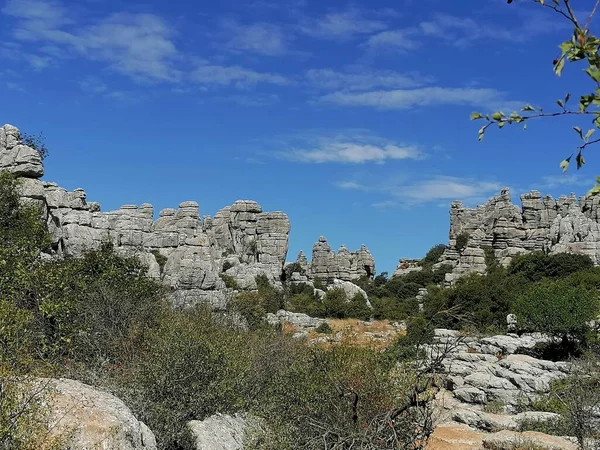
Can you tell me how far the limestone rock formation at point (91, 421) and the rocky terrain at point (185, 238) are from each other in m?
19.5

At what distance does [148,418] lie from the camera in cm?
1284

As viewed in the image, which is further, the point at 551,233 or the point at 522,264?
the point at 551,233

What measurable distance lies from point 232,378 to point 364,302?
36913 millimetres

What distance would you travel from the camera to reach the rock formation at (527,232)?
59.3 m

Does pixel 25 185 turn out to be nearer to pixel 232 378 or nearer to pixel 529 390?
pixel 232 378

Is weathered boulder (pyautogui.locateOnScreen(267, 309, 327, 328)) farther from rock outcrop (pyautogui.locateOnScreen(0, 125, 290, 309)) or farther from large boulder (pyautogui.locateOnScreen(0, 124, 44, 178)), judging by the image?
large boulder (pyautogui.locateOnScreen(0, 124, 44, 178))

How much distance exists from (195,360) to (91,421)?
23.5 ft

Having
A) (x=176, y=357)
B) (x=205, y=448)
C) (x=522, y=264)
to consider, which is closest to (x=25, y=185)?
(x=176, y=357)

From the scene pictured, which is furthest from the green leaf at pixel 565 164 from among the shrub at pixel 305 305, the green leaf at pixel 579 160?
the shrub at pixel 305 305

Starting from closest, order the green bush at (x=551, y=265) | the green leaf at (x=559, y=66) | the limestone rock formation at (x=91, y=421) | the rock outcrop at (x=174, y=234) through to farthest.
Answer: the green leaf at (x=559, y=66), the limestone rock formation at (x=91, y=421), the rock outcrop at (x=174, y=234), the green bush at (x=551, y=265)

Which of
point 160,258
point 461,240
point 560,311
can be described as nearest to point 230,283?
point 160,258

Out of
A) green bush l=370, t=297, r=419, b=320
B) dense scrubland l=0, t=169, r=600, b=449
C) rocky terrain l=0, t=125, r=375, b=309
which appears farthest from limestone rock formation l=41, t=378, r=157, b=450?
green bush l=370, t=297, r=419, b=320

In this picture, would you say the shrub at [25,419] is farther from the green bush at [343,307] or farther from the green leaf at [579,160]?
the green bush at [343,307]

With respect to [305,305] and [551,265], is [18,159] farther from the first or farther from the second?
[551,265]
